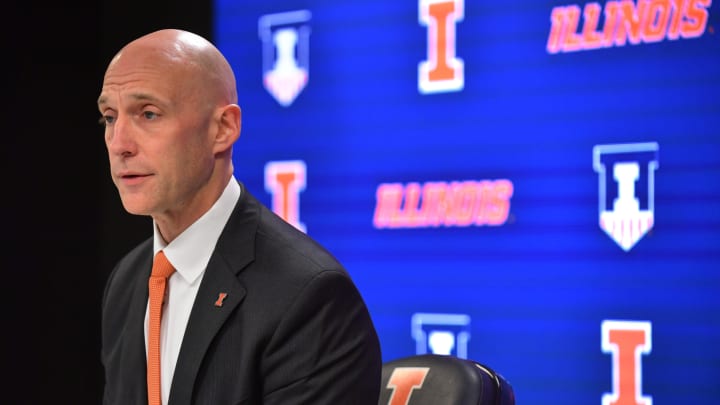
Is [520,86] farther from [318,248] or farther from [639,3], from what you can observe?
[318,248]

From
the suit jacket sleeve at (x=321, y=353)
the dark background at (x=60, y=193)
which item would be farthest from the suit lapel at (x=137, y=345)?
the dark background at (x=60, y=193)

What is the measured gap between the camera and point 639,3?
3.18m

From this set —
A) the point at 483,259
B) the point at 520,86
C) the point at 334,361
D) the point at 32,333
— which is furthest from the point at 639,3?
the point at 32,333

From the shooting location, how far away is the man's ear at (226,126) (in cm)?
193

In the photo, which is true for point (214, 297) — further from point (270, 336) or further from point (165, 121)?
point (165, 121)

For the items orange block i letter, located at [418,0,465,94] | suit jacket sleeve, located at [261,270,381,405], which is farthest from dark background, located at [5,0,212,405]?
suit jacket sleeve, located at [261,270,381,405]

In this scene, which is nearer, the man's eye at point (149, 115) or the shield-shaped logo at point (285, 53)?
the man's eye at point (149, 115)

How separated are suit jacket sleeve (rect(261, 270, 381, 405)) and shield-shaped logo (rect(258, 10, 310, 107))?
7.03 feet

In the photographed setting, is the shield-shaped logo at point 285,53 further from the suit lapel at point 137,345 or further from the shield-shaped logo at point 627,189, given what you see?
the suit lapel at point 137,345

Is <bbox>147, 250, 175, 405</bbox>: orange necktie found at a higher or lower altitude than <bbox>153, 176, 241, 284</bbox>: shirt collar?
lower

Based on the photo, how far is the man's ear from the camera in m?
1.93

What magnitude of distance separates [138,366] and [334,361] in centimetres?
39

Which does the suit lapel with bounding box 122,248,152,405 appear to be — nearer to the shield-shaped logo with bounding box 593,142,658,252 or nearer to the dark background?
the shield-shaped logo with bounding box 593,142,658,252

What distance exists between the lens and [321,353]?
5.90 ft
